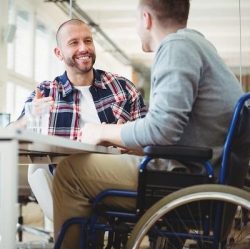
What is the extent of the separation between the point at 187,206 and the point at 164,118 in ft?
0.77

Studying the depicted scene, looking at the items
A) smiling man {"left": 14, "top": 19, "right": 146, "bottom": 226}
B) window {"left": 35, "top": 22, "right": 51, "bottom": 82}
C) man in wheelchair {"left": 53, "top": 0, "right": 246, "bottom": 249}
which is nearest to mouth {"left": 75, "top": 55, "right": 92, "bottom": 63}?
smiling man {"left": 14, "top": 19, "right": 146, "bottom": 226}

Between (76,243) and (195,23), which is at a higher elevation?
(195,23)

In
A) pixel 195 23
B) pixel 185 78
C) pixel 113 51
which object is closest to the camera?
pixel 185 78

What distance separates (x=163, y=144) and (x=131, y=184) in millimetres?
167

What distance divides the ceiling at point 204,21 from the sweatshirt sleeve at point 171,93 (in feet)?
15.4

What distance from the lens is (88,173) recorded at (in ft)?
4.50

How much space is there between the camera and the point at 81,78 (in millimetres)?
2359

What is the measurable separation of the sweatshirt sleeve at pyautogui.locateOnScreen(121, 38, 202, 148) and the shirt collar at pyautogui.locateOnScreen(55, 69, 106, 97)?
3.37 ft

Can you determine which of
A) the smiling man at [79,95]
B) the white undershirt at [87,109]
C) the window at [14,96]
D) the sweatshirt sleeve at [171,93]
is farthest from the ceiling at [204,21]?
the sweatshirt sleeve at [171,93]

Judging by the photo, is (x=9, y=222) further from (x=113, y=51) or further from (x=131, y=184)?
(x=113, y=51)

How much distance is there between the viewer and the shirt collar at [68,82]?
2268mm

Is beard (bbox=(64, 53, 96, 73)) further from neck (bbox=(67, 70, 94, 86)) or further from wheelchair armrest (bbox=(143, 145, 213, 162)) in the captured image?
wheelchair armrest (bbox=(143, 145, 213, 162))

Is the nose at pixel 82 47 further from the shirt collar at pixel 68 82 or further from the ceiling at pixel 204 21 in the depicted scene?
the ceiling at pixel 204 21

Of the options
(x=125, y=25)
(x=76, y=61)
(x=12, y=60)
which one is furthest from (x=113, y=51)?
(x=76, y=61)
